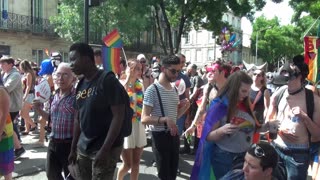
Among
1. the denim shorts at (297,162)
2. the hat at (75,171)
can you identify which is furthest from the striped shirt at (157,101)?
the denim shorts at (297,162)

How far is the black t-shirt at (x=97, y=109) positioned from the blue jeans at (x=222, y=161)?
0.89m

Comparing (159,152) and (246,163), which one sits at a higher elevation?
(246,163)

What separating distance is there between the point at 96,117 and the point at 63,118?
87cm

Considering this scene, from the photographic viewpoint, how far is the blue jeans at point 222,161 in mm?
3643

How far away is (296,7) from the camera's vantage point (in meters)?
17.5

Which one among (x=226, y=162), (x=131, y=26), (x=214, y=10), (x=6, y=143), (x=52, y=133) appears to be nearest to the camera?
(x=226, y=162)

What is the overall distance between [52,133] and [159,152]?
3.92 feet

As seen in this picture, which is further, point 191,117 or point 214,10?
point 214,10

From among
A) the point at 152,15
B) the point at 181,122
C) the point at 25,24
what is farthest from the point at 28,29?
the point at 181,122

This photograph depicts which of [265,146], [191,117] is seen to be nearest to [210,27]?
[191,117]

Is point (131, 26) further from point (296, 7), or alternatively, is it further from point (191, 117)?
point (191, 117)

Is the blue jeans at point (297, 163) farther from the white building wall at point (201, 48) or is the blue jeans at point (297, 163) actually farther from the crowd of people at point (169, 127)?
the white building wall at point (201, 48)

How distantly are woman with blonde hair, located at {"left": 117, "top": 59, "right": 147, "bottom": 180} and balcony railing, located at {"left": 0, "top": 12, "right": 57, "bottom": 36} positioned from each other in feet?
77.1

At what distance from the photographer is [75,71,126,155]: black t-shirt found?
3457 millimetres
